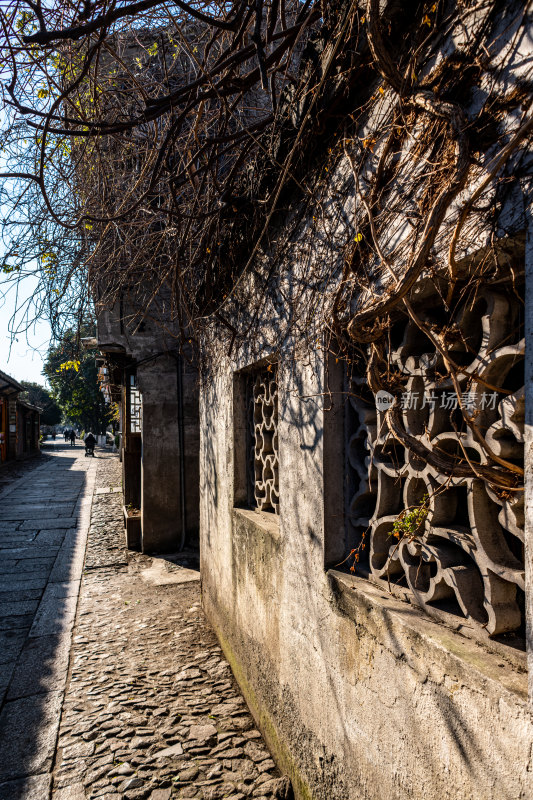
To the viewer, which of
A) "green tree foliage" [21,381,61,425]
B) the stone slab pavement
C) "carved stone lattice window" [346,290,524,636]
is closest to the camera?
"carved stone lattice window" [346,290,524,636]

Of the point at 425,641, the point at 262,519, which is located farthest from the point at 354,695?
the point at 262,519

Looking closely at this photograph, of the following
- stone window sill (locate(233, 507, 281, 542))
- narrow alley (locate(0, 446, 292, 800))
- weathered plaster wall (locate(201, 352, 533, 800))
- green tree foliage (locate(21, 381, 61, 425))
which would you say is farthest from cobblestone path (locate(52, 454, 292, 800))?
green tree foliage (locate(21, 381, 61, 425))

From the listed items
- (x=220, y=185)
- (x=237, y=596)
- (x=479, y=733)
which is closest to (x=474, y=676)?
(x=479, y=733)

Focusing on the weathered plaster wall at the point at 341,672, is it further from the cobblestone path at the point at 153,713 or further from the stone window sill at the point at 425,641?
the cobblestone path at the point at 153,713

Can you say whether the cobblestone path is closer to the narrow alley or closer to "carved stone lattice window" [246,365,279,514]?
the narrow alley

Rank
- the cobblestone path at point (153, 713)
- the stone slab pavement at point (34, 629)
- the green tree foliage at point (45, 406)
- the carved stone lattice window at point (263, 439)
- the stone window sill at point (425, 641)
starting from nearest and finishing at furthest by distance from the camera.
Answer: the stone window sill at point (425, 641), the cobblestone path at point (153, 713), the stone slab pavement at point (34, 629), the carved stone lattice window at point (263, 439), the green tree foliage at point (45, 406)

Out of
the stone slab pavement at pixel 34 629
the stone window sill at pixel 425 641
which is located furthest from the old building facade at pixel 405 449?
the stone slab pavement at pixel 34 629

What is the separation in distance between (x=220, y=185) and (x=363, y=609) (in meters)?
3.20

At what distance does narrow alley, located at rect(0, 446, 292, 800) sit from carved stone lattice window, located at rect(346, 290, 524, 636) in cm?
189

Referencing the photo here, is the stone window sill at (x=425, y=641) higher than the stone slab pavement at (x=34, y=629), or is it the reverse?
the stone window sill at (x=425, y=641)

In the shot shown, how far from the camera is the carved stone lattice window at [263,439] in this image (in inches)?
149

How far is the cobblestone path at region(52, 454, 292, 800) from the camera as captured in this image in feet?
10.1

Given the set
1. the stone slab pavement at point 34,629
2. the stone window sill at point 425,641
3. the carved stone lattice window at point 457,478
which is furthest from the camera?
the stone slab pavement at point 34,629

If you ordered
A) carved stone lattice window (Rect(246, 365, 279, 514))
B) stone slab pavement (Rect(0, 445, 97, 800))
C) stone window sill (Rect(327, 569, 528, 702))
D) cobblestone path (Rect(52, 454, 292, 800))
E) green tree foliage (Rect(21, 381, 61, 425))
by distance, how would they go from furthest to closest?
green tree foliage (Rect(21, 381, 61, 425)), carved stone lattice window (Rect(246, 365, 279, 514)), stone slab pavement (Rect(0, 445, 97, 800)), cobblestone path (Rect(52, 454, 292, 800)), stone window sill (Rect(327, 569, 528, 702))
